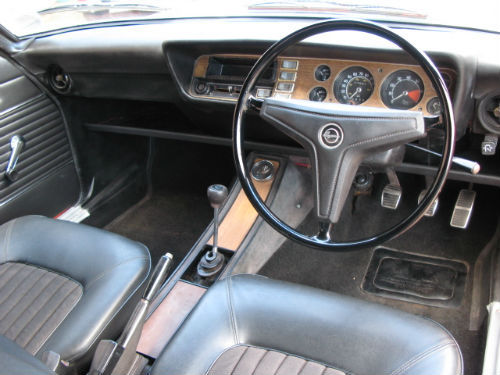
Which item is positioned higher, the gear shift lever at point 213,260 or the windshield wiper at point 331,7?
the windshield wiper at point 331,7

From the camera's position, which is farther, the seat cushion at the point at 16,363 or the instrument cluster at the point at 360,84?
the instrument cluster at the point at 360,84

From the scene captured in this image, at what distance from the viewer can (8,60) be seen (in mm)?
1826

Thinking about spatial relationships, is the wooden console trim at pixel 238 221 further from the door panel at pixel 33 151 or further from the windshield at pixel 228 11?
the door panel at pixel 33 151

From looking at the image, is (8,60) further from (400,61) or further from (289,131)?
(400,61)

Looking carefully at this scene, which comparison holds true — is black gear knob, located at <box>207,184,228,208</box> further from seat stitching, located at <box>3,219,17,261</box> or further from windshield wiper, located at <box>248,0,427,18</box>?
windshield wiper, located at <box>248,0,427,18</box>

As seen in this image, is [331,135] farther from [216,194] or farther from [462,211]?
[462,211]

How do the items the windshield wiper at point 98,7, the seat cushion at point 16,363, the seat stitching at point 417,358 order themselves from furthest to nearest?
the windshield wiper at point 98,7
the seat stitching at point 417,358
the seat cushion at point 16,363

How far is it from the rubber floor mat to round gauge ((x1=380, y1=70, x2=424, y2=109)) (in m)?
0.73

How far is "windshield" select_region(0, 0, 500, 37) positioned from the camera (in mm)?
1512

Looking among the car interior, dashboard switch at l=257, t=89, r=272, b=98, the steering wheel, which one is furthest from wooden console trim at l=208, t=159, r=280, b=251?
the steering wheel

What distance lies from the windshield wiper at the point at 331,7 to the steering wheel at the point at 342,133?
63 cm

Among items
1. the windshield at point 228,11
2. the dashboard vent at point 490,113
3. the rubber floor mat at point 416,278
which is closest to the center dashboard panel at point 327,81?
the dashboard vent at point 490,113

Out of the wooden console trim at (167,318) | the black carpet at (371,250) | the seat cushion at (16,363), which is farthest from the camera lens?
the black carpet at (371,250)

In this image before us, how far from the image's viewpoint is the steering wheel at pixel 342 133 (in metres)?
1.03
